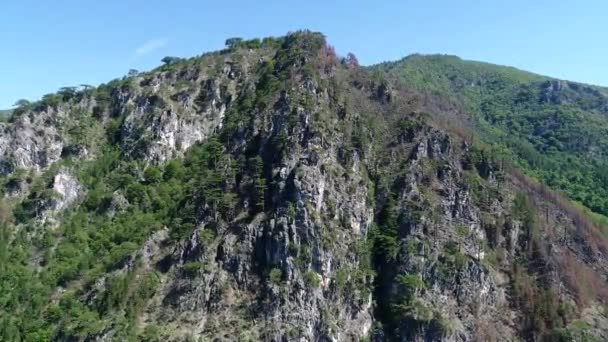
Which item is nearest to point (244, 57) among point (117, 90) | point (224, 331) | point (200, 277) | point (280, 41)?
point (280, 41)

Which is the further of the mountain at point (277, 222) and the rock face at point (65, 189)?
the rock face at point (65, 189)

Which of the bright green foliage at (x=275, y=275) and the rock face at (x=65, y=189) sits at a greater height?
the rock face at (x=65, y=189)

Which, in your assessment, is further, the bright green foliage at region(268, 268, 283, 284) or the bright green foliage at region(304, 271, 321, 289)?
the bright green foliage at region(304, 271, 321, 289)

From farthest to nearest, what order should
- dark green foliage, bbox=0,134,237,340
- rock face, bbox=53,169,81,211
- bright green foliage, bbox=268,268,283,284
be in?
rock face, bbox=53,169,81,211 → bright green foliage, bbox=268,268,283,284 → dark green foliage, bbox=0,134,237,340

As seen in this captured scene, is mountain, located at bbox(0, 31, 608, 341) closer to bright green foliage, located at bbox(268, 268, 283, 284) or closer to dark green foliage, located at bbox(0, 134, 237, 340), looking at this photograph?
bright green foliage, located at bbox(268, 268, 283, 284)

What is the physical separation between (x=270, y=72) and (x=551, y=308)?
9741cm

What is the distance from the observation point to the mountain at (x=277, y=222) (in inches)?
4798

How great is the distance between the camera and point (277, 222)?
4995 inches

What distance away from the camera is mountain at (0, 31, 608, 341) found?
400 feet

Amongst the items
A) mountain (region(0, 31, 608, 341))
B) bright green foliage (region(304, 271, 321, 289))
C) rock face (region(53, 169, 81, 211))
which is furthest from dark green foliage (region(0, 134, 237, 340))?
bright green foliage (region(304, 271, 321, 289))

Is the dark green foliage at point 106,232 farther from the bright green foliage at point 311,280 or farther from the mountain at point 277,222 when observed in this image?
the bright green foliage at point 311,280

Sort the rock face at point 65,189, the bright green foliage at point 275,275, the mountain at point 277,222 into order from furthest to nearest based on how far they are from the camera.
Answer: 1. the rock face at point 65,189
2. the mountain at point 277,222
3. the bright green foliage at point 275,275

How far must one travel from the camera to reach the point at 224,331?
4584 inches

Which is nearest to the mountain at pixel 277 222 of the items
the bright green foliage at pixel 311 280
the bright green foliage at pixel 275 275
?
the bright green foliage at pixel 275 275
